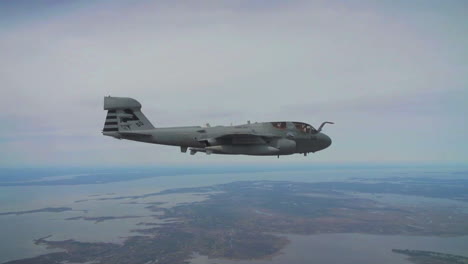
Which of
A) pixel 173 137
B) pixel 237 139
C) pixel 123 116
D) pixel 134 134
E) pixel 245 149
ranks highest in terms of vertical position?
pixel 123 116

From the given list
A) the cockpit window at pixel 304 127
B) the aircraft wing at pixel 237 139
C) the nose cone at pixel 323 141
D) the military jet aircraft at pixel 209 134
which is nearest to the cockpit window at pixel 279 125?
the military jet aircraft at pixel 209 134

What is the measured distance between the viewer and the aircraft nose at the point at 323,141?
23656 millimetres

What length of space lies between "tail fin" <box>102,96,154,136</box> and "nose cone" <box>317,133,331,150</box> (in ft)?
40.1

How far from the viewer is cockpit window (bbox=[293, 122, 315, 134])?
22.9m

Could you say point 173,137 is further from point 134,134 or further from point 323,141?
point 323,141

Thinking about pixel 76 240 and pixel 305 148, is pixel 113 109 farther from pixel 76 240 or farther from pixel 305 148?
pixel 76 240

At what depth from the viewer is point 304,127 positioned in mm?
23047

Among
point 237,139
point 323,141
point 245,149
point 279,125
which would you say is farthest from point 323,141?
point 237,139

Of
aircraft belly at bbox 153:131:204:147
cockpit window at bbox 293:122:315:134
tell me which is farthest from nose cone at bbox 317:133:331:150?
aircraft belly at bbox 153:131:204:147

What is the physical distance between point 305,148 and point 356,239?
654 ft

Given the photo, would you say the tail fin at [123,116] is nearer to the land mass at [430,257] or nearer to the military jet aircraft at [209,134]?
the military jet aircraft at [209,134]

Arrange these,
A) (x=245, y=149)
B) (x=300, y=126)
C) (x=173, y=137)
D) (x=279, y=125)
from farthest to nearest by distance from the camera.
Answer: (x=300, y=126)
(x=279, y=125)
(x=173, y=137)
(x=245, y=149)

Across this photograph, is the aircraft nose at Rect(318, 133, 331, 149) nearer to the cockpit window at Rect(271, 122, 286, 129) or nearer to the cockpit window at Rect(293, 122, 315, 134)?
the cockpit window at Rect(293, 122, 315, 134)

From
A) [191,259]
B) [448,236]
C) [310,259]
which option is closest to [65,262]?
[191,259]
